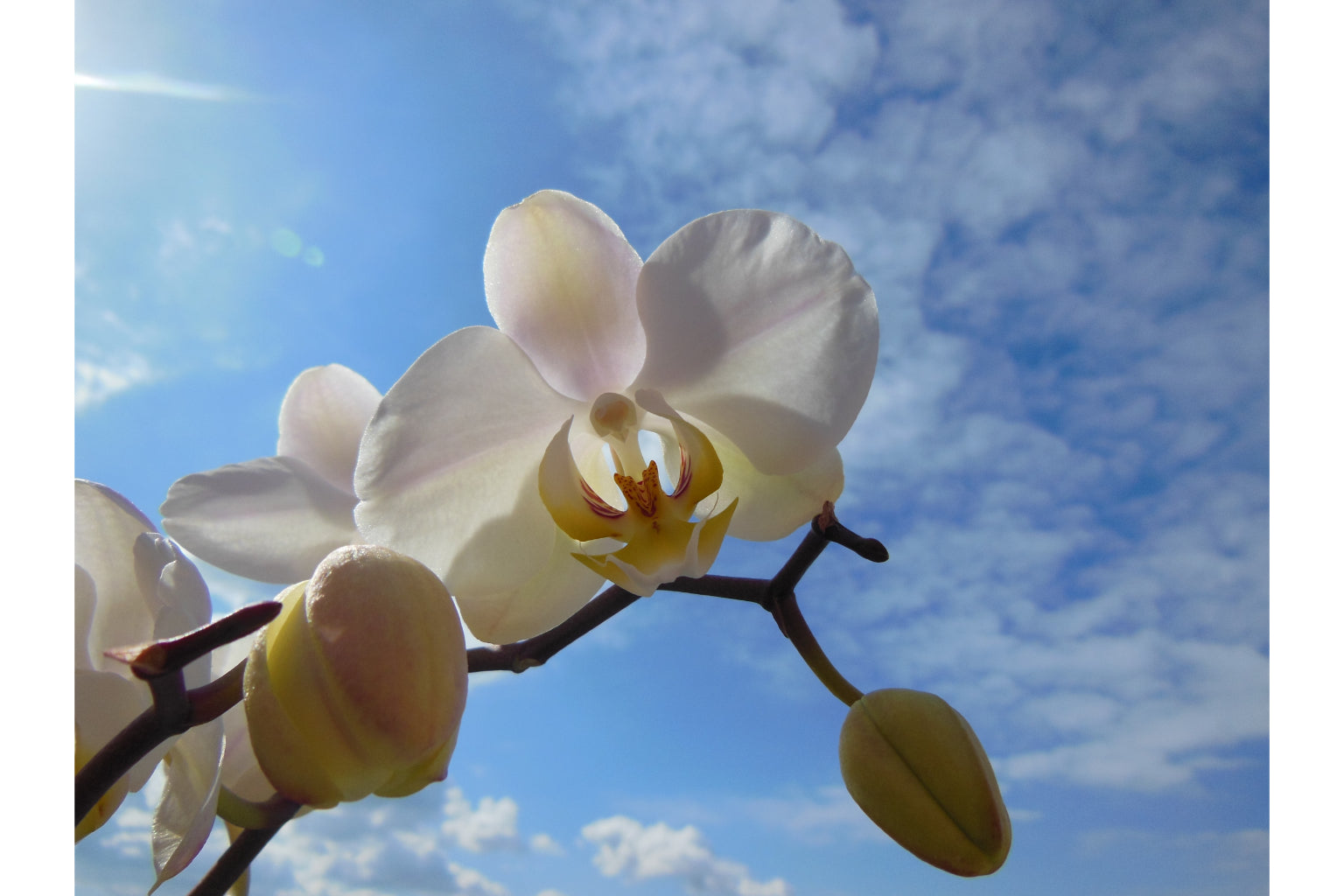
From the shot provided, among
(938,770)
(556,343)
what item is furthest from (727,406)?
(938,770)

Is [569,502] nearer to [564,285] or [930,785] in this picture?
[564,285]

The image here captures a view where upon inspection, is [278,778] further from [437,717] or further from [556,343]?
[556,343]

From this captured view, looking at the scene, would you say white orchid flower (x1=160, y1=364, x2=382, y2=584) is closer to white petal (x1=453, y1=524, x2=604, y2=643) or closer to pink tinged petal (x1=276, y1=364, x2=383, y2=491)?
pink tinged petal (x1=276, y1=364, x2=383, y2=491)

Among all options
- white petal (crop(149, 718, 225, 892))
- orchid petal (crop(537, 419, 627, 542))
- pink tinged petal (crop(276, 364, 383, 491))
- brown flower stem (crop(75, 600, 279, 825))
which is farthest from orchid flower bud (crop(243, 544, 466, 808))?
pink tinged petal (crop(276, 364, 383, 491))

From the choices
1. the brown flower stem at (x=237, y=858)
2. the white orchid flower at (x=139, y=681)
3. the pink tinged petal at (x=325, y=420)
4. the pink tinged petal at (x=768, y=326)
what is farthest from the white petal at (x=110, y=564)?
the pink tinged petal at (x=768, y=326)

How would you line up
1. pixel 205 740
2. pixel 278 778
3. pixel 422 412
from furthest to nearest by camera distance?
1. pixel 422 412
2. pixel 205 740
3. pixel 278 778

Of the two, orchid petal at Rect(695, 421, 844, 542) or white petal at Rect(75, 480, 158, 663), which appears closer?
white petal at Rect(75, 480, 158, 663)
